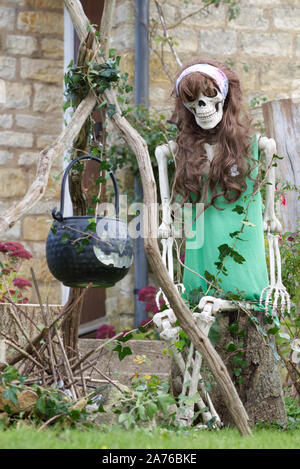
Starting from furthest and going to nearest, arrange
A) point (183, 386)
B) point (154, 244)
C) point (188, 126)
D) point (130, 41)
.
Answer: point (130, 41) < point (188, 126) < point (183, 386) < point (154, 244)

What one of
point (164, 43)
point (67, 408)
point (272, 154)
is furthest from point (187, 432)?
point (164, 43)

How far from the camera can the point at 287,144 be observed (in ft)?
16.9

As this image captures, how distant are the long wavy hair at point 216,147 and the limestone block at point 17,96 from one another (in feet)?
9.31

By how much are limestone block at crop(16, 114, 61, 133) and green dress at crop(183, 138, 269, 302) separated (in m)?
2.92

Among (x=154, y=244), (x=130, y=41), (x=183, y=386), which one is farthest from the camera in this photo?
(x=130, y=41)

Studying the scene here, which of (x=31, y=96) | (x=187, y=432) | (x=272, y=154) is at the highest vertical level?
(x=31, y=96)

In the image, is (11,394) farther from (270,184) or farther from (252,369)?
(270,184)

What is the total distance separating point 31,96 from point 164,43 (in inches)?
46.6

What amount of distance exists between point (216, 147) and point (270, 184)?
0.32m

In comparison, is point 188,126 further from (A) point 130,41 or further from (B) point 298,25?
(B) point 298,25

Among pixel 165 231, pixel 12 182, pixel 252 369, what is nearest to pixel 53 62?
pixel 12 182

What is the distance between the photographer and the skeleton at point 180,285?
3.43m

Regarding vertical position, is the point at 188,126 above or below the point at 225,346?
above

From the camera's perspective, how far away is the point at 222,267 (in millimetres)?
3541
